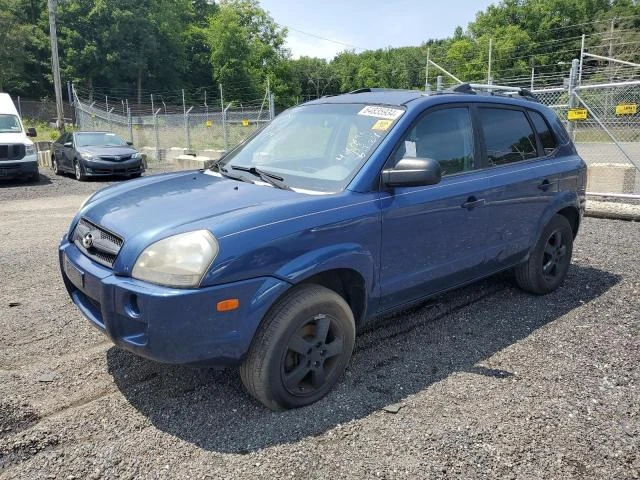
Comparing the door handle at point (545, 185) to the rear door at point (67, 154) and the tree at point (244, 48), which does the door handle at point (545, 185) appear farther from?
the tree at point (244, 48)

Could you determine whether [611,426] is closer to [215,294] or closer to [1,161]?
[215,294]

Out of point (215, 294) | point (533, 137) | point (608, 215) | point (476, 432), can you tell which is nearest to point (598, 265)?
point (533, 137)

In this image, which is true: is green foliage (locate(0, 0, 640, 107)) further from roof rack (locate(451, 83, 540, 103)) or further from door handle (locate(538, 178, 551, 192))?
door handle (locate(538, 178, 551, 192))

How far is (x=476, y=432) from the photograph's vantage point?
2762 millimetres

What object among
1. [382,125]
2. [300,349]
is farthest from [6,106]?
[300,349]

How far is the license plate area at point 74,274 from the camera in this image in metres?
2.93

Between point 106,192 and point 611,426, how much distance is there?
3452 millimetres

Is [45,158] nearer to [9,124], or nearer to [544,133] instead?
[9,124]

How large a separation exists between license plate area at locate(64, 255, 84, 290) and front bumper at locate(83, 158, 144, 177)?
11290 millimetres

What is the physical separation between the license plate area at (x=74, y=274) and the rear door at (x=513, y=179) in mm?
2859

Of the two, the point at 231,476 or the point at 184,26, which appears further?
the point at 184,26

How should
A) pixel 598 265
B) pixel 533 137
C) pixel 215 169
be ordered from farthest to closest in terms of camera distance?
pixel 598 265
pixel 533 137
pixel 215 169

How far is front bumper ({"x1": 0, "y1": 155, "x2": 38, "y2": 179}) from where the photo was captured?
12.8 m

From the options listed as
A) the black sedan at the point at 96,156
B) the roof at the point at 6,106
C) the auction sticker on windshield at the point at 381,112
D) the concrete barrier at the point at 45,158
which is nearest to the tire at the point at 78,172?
the black sedan at the point at 96,156
